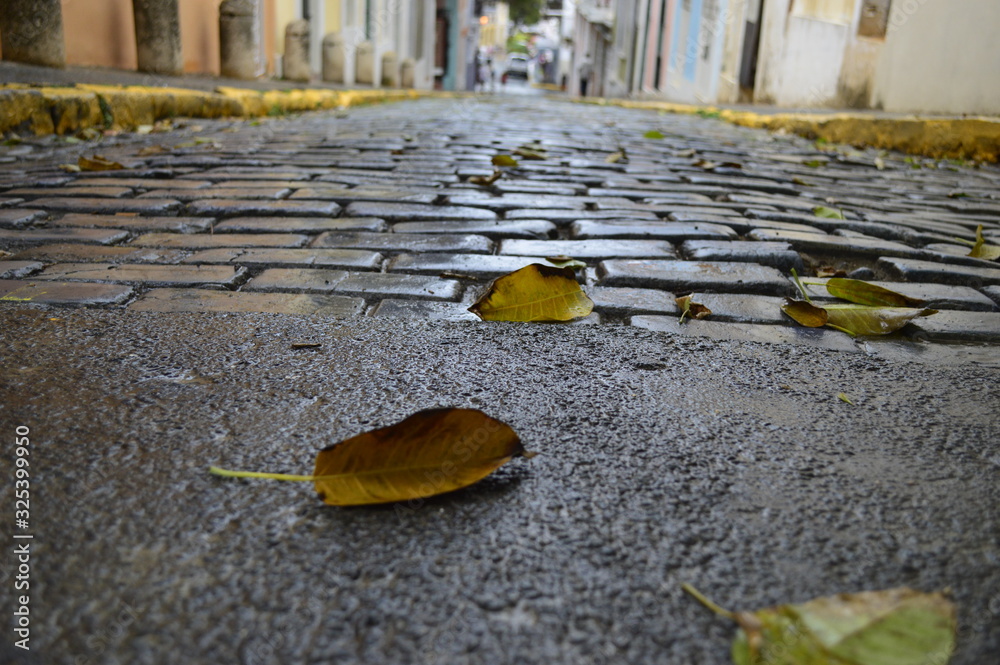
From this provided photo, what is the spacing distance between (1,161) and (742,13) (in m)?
12.4

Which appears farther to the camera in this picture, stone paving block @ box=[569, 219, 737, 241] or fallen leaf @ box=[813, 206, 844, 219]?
fallen leaf @ box=[813, 206, 844, 219]

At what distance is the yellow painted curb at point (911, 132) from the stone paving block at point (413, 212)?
437 cm

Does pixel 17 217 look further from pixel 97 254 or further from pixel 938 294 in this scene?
pixel 938 294

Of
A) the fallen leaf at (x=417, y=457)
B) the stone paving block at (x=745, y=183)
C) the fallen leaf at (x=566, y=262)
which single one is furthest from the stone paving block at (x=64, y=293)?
the stone paving block at (x=745, y=183)

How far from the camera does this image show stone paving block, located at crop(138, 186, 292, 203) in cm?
309

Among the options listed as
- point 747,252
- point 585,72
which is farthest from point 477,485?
point 585,72

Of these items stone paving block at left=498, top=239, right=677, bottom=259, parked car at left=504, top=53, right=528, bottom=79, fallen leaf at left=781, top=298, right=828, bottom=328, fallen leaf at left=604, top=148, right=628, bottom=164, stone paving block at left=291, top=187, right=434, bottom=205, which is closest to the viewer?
fallen leaf at left=781, top=298, right=828, bottom=328

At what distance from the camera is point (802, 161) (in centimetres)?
533

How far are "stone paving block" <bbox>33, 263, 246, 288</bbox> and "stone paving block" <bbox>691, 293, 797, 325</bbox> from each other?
3.84ft

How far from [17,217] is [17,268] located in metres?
0.71

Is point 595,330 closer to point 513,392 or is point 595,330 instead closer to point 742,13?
point 513,392

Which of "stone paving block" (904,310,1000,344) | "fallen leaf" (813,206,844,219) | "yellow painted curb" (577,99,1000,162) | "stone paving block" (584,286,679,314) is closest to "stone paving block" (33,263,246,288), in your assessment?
"stone paving block" (584,286,679,314)

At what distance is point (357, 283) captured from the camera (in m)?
2.02

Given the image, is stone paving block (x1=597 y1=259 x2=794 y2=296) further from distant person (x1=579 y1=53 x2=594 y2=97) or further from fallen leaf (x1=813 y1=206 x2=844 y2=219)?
distant person (x1=579 y1=53 x2=594 y2=97)
